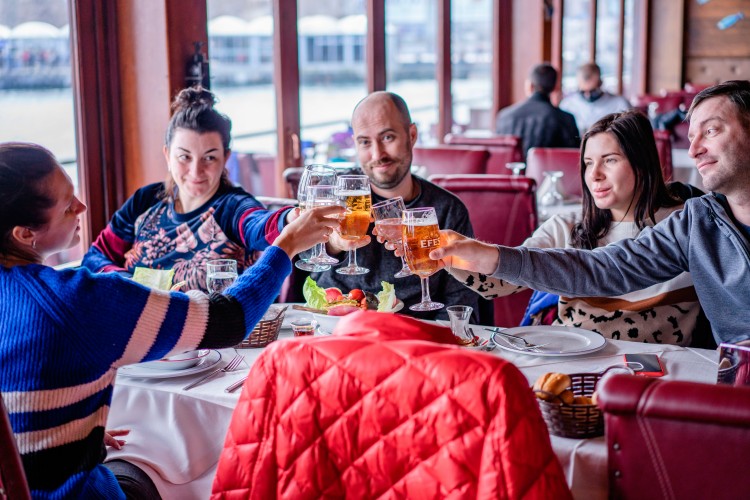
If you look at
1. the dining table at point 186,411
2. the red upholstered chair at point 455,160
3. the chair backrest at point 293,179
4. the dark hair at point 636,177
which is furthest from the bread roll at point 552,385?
the red upholstered chair at point 455,160

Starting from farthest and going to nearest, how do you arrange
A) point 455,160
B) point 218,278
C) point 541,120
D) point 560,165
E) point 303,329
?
point 541,120 < point 455,160 < point 560,165 < point 303,329 < point 218,278

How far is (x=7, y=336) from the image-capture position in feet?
4.92

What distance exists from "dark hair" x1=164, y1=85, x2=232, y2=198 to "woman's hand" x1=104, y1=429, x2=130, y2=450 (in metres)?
1.15

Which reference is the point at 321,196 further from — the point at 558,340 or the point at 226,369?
the point at 558,340

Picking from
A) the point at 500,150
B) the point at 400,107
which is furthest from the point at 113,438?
the point at 500,150

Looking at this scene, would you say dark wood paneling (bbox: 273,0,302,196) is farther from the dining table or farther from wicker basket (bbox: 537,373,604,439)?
wicker basket (bbox: 537,373,604,439)

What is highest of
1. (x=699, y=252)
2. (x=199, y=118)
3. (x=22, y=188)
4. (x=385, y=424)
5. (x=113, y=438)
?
(x=199, y=118)

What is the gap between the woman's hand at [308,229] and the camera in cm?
195

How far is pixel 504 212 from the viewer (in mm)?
3688

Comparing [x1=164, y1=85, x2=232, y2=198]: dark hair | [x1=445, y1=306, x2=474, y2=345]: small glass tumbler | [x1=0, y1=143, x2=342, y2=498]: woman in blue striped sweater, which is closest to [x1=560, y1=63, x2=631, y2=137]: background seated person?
[x1=164, y1=85, x2=232, y2=198]: dark hair

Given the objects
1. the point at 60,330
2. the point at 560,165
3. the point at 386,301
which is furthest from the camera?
the point at 560,165

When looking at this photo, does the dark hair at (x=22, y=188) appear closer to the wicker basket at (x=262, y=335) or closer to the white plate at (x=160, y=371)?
the white plate at (x=160, y=371)

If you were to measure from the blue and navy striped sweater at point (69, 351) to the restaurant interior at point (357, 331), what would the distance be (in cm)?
5

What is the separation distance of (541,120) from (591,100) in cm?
193
